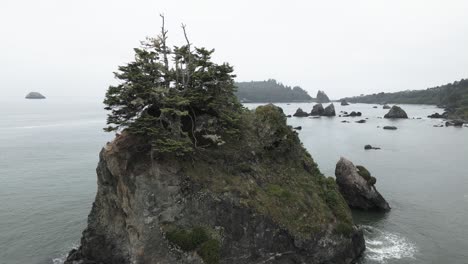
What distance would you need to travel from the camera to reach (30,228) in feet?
126

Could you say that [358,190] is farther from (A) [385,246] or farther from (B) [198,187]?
(B) [198,187]

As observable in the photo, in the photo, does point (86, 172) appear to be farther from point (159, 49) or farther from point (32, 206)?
point (159, 49)

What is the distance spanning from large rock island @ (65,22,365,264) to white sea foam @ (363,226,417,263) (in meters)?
1.78

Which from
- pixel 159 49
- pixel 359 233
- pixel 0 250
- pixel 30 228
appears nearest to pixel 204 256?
pixel 359 233

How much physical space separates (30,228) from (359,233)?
116 feet

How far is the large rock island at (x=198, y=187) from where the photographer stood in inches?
1054

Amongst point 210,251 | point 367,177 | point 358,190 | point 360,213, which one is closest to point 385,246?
point 360,213

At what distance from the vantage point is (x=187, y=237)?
26.0m

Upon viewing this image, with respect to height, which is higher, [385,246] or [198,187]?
[198,187]

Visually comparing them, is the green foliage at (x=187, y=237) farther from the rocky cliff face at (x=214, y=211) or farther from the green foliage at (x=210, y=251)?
the green foliage at (x=210, y=251)

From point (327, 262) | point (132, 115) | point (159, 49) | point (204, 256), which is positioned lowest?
point (327, 262)

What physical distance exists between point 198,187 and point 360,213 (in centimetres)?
2445

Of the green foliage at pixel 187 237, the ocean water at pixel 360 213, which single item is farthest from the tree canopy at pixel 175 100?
the ocean water at pixel 360 213

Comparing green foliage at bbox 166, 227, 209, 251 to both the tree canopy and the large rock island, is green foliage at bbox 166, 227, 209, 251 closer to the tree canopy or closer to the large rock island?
the large rock island
